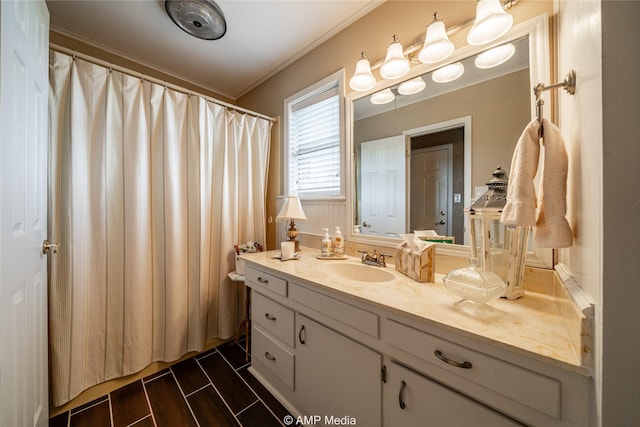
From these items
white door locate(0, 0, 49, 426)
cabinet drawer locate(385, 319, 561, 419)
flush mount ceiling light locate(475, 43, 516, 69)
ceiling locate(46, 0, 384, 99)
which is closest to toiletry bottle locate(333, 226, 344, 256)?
cabinet drawer locate(385, 319, 561, 419)

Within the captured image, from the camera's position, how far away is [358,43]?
1.61 metres

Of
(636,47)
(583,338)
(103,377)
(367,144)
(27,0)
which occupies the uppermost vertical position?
(27,0)

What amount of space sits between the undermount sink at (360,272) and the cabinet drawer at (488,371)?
46 cm

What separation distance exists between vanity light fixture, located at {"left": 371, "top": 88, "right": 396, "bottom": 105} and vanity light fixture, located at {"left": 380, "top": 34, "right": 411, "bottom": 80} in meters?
0.11

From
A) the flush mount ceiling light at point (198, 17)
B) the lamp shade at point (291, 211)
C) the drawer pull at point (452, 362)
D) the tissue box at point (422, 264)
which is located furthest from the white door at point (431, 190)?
the flush mount ceiling light at point (198, 17)

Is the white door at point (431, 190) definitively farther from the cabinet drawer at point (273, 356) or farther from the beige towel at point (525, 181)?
the cabinet drawer at point (273, 356)

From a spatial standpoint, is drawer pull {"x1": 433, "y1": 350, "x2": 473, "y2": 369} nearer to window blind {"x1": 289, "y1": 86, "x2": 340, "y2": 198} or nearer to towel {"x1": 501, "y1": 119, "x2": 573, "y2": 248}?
towel {"x1": 501, "y1": 119, "x2": 573, "y2": 248}

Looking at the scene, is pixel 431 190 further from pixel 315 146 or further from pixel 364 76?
pixel 315 146

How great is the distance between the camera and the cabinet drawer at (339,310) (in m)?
0.90

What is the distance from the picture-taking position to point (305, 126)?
2025mm

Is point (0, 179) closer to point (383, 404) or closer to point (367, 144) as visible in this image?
point (383, 404)

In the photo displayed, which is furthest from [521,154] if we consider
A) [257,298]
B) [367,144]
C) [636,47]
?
[257,298]

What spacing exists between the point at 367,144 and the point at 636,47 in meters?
1.22

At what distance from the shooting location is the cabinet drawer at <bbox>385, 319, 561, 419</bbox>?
569mm
